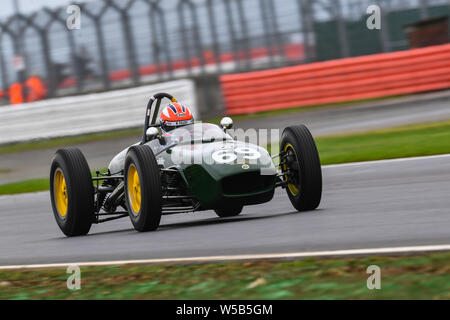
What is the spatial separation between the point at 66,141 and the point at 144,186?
13.8 m

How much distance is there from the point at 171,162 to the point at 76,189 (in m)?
0.95

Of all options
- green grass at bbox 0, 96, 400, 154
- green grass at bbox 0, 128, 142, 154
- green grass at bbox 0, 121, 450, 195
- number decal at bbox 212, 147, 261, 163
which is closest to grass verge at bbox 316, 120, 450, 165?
green grass at bbox 0, 121, 450, 195

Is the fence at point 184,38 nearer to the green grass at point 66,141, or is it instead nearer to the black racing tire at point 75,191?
the green grass at point 66,141

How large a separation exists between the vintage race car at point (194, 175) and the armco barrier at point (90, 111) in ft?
38.9

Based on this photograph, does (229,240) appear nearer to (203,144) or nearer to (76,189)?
(203,144)

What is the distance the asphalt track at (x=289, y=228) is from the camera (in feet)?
21.6

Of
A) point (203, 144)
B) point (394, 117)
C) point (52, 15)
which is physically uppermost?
point (52, 15)

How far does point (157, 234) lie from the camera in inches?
323

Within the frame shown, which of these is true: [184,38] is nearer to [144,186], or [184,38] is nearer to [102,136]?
[102,136]

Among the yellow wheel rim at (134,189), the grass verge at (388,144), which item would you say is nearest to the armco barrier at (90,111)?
the grass verge at (388,144)

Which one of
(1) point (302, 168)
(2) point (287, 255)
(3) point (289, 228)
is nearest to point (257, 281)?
(2) point (287, 255)
